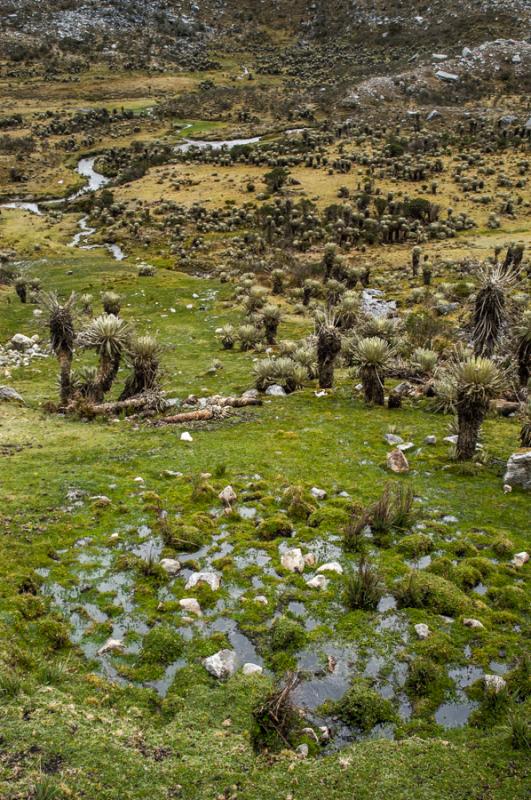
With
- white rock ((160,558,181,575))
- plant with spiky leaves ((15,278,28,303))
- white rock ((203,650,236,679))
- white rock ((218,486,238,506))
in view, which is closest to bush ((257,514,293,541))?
white rock ((218,486,238,506))

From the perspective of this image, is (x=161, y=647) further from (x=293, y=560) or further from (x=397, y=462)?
(x=397, y=462)

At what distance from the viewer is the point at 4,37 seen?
464ft

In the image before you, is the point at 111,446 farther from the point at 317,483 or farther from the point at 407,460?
the point at 407,460

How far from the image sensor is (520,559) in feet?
31.4

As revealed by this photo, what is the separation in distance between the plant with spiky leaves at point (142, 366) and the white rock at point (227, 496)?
7.66 m

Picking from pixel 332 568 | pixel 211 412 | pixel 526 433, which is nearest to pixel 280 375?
pixel 211 412

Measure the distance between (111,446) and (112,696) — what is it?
835cm

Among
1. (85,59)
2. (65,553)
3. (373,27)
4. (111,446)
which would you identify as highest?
(373,27)

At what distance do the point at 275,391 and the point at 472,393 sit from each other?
25.9ft

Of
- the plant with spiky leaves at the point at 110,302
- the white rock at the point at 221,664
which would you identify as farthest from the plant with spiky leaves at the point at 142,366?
the white rock at the point at 221,664

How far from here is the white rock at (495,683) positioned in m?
6.85

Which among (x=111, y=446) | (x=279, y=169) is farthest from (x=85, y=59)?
(x=111, y=446)

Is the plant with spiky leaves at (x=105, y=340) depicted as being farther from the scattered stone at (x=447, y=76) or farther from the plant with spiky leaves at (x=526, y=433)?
the scattered stone at (x=447, y=76)

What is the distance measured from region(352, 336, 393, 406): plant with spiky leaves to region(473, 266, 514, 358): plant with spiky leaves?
2.84 metres
